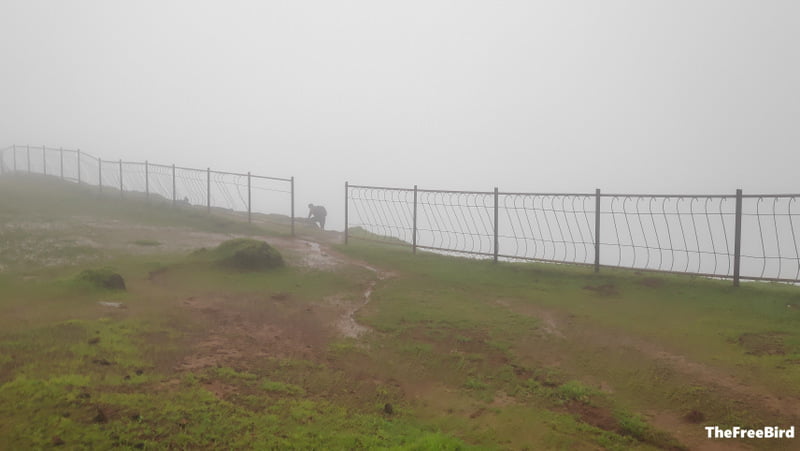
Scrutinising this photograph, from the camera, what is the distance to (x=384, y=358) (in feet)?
20.9

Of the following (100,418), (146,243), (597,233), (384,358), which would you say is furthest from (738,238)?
(146,243)

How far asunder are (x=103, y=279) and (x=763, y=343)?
32.5 ft

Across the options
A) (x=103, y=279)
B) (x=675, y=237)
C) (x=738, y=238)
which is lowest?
(x=675, y=237)

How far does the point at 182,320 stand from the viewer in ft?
23.6

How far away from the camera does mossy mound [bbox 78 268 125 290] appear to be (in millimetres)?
8375

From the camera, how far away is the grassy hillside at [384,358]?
4.27 metres

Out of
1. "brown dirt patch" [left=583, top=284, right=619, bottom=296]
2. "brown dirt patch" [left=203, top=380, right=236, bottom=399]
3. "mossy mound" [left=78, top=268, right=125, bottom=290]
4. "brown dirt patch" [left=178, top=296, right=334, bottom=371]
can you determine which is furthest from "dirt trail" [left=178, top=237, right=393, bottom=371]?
"brown dirt patch" [left=583, top=284, right=619, bottom=296]

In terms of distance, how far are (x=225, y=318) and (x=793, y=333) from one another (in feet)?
26.2

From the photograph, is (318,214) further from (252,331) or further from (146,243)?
(252,331)

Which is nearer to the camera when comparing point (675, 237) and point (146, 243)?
point (146, 243)

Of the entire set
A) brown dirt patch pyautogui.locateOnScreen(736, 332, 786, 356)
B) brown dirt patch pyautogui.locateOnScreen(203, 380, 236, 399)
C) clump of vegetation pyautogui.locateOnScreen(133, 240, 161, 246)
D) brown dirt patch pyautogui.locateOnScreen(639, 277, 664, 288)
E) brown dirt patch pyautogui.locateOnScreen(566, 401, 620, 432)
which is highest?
clump of vegetation pyautogui.locateOnScreen(133, 240, 161, 246)

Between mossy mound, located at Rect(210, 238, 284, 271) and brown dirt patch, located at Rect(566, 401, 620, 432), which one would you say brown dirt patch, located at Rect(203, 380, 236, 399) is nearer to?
brown dirt patch, located at Rect(566, 401, 620, 432)

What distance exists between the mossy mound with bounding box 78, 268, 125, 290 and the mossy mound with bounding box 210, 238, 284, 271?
2.58 meters

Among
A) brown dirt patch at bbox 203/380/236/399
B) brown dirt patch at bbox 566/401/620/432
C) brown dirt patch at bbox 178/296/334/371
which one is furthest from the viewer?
brown dirt patch at bbox 178/296/334/371
